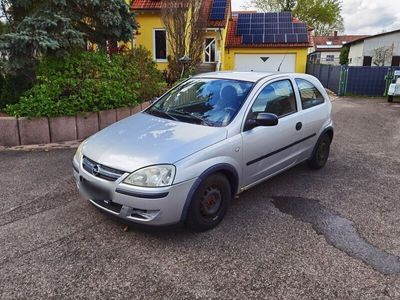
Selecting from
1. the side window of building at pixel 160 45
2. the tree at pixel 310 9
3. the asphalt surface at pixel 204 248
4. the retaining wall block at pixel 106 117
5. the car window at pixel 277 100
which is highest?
the tree at pixel 310 9

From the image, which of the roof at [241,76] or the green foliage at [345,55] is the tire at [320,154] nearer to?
the roof at [241,76]

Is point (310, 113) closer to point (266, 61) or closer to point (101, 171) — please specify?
point (101, 171)

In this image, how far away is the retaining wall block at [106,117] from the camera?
7016mm

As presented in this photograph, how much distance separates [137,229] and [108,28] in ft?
18.3

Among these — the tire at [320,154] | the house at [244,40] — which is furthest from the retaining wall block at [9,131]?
the house at [244,40]

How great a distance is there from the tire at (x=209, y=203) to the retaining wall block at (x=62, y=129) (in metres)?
4.33

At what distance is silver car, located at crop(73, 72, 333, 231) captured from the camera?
3.07 meters

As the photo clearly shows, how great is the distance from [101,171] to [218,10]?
57.8ft

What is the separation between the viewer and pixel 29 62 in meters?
6.72

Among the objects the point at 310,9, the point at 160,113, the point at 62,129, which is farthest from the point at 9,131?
the point at 310,9

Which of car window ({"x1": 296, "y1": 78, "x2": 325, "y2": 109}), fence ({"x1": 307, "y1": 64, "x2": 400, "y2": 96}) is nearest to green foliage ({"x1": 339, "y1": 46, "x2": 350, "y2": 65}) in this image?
fence ({"x1": 307, "y1": 64, "x2": 400, "y2": 96})

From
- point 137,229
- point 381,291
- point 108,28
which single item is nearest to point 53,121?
point 108,28

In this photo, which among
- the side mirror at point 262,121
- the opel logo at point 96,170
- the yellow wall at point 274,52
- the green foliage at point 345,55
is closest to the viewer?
the opel logo at point 96,170

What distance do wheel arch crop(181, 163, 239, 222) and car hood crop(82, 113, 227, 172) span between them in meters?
0.25
